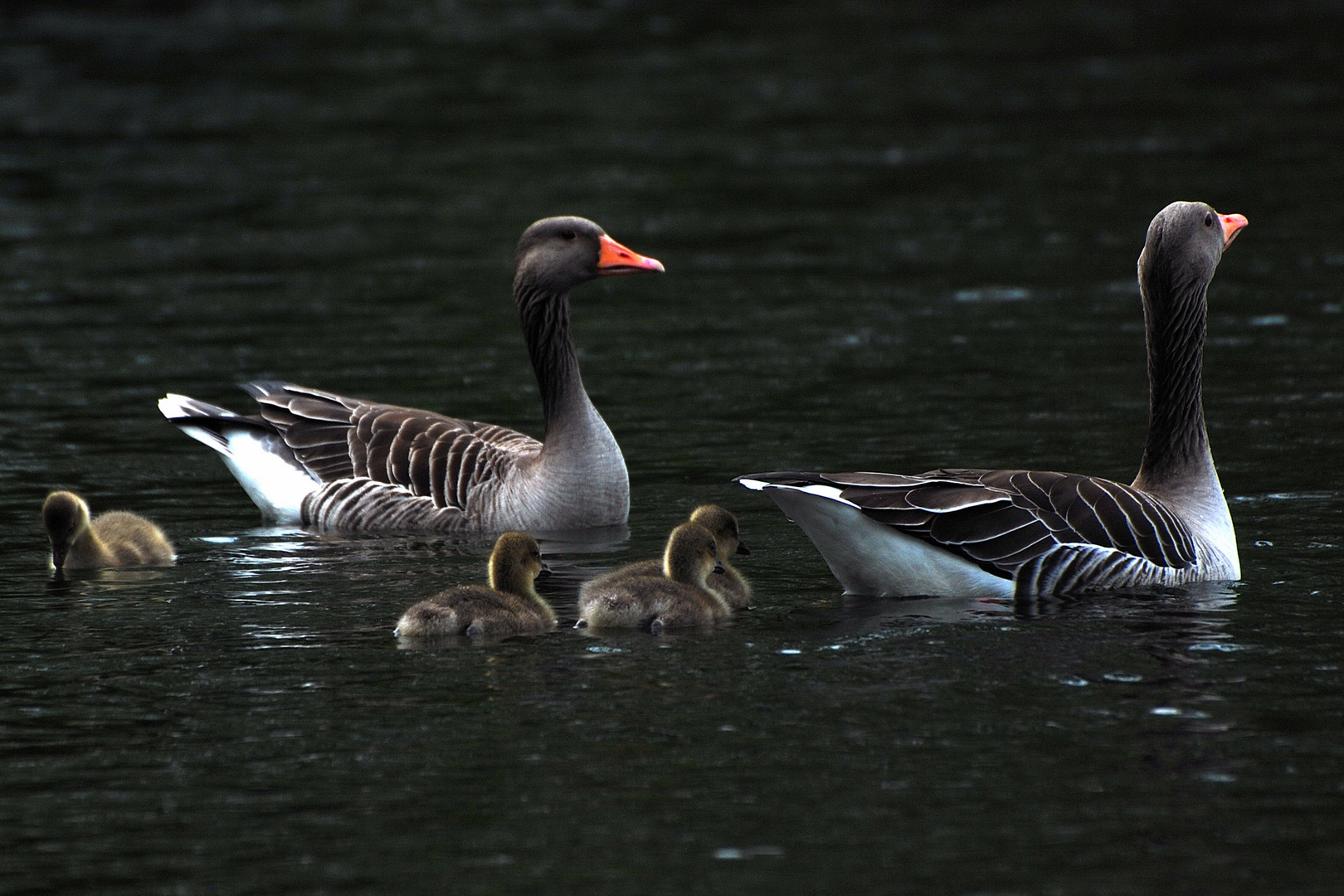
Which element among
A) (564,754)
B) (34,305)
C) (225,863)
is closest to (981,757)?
(564,754)

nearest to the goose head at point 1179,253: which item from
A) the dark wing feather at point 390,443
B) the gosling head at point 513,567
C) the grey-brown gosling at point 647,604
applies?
the grey-brown gosling at point 647,604

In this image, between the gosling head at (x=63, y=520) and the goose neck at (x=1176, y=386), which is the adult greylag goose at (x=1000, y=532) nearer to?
the goose neck at (x=1176, y=386)

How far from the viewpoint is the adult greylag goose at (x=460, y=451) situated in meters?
13.4

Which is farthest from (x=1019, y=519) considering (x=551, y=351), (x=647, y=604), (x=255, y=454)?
(x=255, y=454)

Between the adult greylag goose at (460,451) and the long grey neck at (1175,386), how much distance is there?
3727 millimetres

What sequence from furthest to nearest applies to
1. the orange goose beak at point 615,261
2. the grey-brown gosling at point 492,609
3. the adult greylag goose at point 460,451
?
the orange goose beak at point 615,261
the adult greylag goose at point 460,451
the grey-brown gosling at point 492,609

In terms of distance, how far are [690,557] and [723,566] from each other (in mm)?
398

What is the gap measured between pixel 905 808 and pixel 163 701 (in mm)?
3750

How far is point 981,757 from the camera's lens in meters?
7.95

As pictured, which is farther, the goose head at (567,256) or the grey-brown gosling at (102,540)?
the goose head at (567,256)

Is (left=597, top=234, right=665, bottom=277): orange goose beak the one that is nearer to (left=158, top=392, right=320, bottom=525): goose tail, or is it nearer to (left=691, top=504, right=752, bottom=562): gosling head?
(left=158, top=392, right=320, bottom=525): goose tail

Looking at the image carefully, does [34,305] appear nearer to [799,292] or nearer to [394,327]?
[394,327]

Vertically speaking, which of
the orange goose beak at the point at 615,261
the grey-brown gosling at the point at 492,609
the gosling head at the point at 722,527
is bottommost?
the grey-brown gosling at the point at 492,609

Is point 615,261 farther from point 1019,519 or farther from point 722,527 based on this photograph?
point 1019,519
